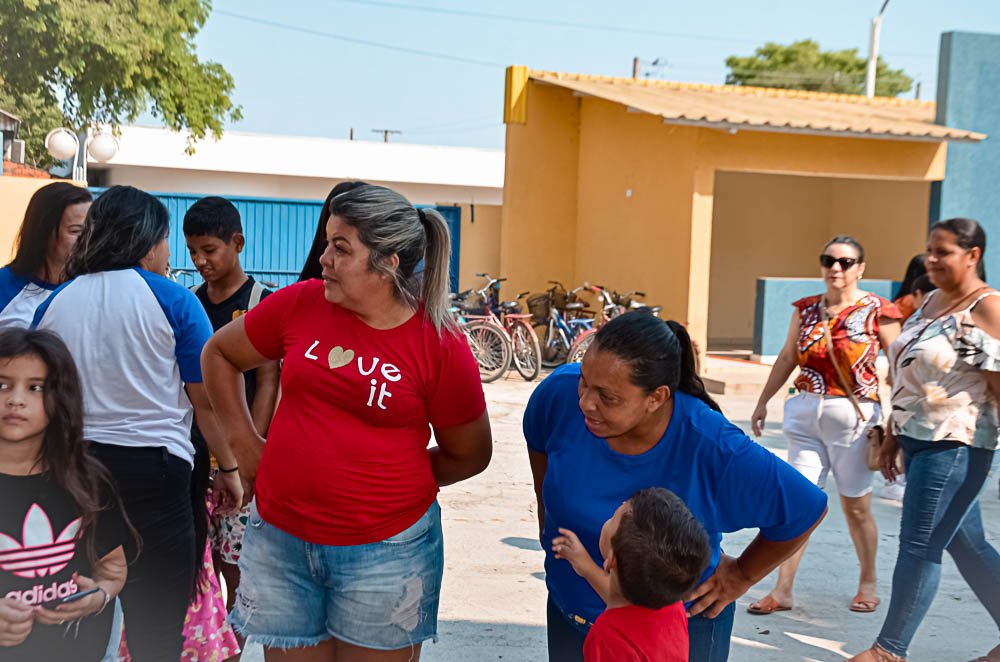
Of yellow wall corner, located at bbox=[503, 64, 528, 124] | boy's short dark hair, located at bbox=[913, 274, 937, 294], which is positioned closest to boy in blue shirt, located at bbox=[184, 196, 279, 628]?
boy's short dark hair, located at bbox=[913, 274, 937, 294]

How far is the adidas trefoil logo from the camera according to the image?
8.40ft

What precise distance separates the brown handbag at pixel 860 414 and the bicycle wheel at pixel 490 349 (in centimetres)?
793

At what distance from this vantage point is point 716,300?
19047 millimetres

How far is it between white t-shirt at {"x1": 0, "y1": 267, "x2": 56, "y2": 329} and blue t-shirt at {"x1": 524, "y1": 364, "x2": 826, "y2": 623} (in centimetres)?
199

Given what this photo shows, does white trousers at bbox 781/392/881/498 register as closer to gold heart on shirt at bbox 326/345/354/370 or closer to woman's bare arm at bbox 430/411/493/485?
woman's bare arm at bbox 430/411/493/485

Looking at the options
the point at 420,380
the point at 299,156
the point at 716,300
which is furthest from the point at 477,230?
the point at 299,156

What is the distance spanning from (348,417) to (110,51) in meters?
23.2

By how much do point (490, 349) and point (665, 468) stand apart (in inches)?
411

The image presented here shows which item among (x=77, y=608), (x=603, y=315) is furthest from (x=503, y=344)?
(x=77, y=608)

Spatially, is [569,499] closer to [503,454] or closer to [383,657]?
[383,657]

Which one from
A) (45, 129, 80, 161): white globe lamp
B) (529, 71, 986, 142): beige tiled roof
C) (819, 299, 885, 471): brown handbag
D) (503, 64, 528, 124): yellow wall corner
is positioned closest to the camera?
(819, 299, 885, 471): brown handbag

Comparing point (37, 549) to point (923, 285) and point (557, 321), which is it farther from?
point (557, 321)

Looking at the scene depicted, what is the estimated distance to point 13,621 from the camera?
8.41 ft

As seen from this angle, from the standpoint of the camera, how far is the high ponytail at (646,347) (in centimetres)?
236
